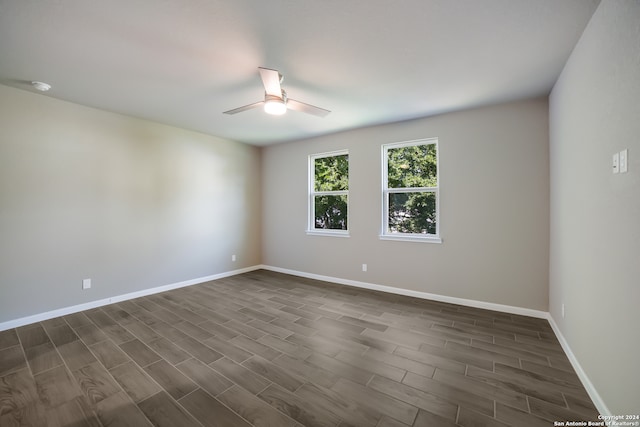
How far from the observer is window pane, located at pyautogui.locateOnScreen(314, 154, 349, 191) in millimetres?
4754

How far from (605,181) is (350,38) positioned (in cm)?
192

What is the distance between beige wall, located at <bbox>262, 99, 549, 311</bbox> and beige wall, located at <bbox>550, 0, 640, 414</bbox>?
0.70 m

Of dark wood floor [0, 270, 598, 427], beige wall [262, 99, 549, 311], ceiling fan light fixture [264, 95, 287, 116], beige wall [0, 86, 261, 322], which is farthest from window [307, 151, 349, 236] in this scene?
ceiling fan light fixture [264, 95, 287, 116]

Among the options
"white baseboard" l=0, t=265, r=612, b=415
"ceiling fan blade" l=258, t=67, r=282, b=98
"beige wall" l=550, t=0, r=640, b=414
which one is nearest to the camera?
"beige wall" l=550, t=0, r=640, b=414

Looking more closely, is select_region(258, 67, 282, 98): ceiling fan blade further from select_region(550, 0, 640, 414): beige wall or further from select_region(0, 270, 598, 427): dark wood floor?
select_region(0, 270, 598, 427): dark wood floor

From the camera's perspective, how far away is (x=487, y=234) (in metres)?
3.41

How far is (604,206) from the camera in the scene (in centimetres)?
165

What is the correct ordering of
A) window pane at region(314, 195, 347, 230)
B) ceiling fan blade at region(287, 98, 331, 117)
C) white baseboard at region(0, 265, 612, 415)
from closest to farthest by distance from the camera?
white baseboard at region(0, 265, 612, 415) < ceiling fan blade at region(287, 98, 331, 117) < window pane at region(314, 195, 347, 230)

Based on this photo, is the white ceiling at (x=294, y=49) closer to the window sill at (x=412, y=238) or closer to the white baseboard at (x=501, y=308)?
the window sill at (x=412, y=238)

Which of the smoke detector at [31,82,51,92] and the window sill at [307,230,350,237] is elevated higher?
the smoke detector at [31,82,51,92]

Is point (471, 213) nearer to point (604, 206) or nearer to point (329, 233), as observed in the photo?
point (604, 206)

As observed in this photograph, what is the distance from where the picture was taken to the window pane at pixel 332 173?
475cm

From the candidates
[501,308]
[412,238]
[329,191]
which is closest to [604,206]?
[501,308]

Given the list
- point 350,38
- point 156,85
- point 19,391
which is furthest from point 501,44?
point 19,391
